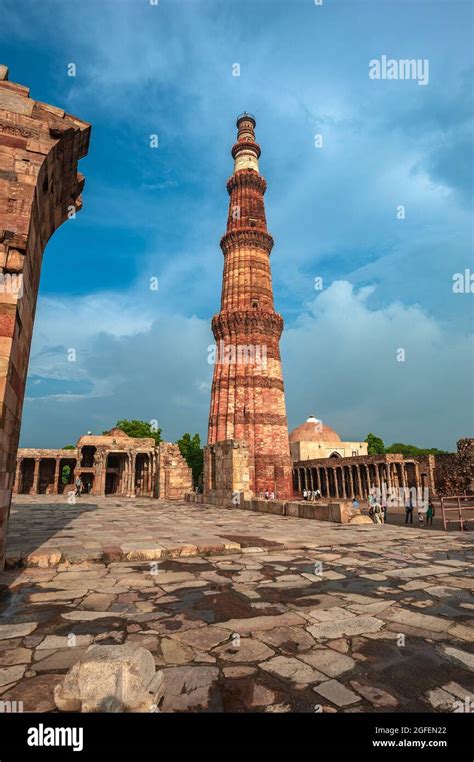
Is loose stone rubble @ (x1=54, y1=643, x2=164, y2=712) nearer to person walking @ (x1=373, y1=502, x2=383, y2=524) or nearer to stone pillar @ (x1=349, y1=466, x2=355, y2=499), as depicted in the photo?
person walking @ (x1=373, y1=502, x2=383, y2=524)

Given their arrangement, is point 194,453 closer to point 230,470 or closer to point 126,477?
point 126,477

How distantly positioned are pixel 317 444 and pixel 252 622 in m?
43.0

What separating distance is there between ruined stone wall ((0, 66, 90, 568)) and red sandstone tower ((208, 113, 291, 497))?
85.5 feet

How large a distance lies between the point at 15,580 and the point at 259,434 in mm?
28143

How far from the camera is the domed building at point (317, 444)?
145 ft

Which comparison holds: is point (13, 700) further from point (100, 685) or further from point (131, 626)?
point (131, 626)

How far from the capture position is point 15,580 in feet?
13.6

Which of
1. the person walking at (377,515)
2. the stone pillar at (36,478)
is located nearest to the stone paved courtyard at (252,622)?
the person walking at (377,515)

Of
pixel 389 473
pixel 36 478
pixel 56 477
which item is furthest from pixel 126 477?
pixel 389 473

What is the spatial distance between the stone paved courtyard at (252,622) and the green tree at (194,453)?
40.8 meters

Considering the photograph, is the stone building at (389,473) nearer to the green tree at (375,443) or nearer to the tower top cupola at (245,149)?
the green tree at (375,443)

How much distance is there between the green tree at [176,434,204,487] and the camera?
46.4 metres

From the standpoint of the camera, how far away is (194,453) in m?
47.3

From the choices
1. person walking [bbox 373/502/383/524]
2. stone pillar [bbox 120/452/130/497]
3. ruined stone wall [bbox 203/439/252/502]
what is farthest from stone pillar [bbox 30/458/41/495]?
person walking [bbox 373/502/383/524]
